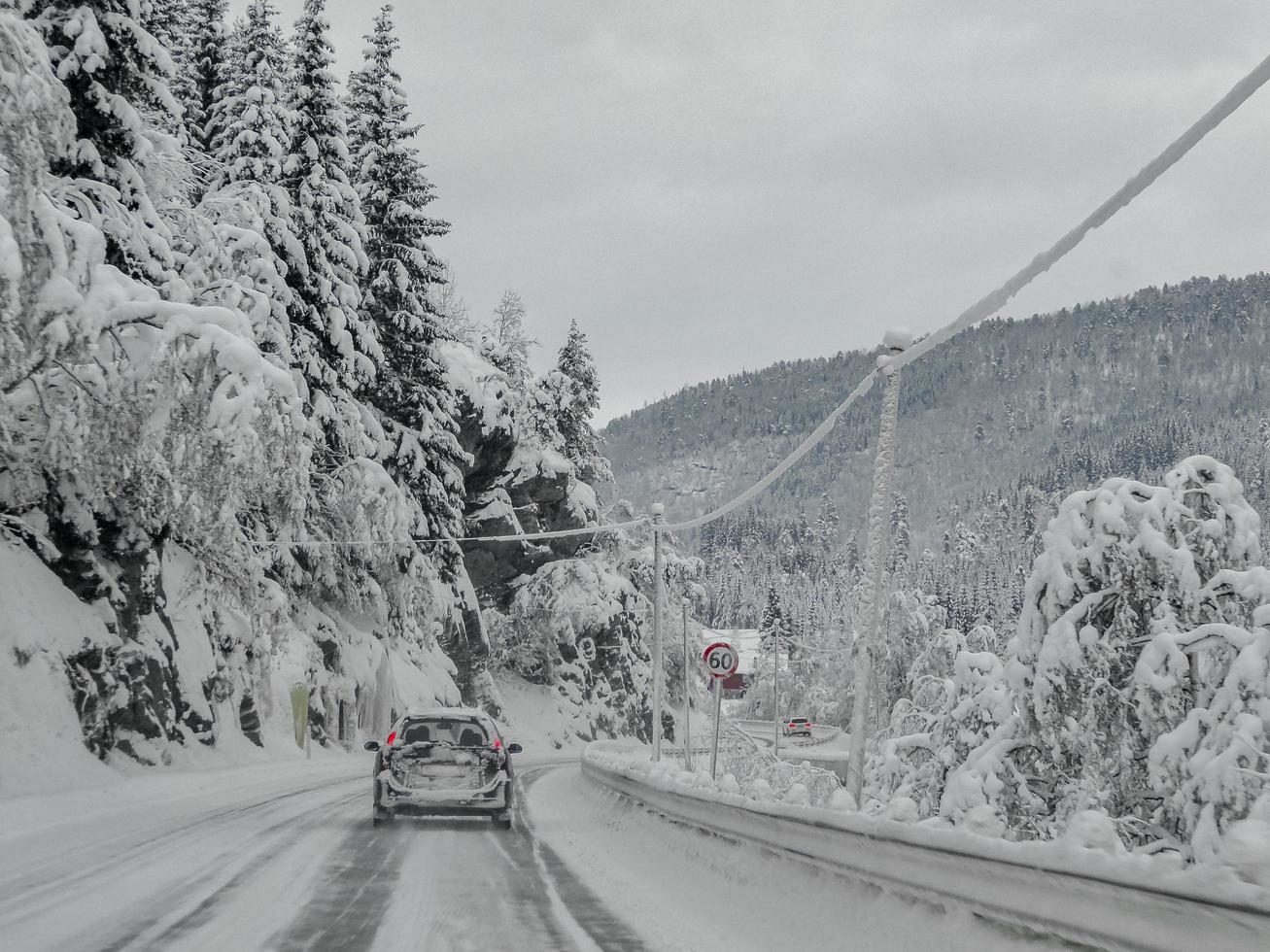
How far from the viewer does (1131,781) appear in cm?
1230

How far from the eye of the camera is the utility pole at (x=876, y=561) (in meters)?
14.4

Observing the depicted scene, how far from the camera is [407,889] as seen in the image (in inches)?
380

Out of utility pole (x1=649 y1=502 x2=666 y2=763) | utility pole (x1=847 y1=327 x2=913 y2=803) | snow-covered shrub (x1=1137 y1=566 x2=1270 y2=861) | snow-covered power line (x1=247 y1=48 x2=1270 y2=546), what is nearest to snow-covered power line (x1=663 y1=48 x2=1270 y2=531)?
snow-covered power line (x1=247 y1=48 x2=1270 y2=546)

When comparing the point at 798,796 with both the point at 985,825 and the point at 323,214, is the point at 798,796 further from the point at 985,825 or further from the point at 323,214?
the point at 323,214

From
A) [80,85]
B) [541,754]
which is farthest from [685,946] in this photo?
[541,754]

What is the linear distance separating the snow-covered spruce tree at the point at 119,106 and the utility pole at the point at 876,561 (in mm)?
12177

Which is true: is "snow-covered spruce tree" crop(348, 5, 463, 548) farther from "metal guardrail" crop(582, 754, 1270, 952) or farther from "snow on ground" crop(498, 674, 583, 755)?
"metal guardrail" crop(582, 754, 1270, 952)

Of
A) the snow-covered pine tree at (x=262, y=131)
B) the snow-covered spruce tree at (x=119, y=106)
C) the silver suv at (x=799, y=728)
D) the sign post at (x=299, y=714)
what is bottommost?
the silver suv at (x=799, y=728)

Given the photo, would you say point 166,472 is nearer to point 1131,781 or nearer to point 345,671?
point 1131,781

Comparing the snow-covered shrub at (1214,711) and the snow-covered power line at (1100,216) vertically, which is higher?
the snow-covered power line at (1100,216)

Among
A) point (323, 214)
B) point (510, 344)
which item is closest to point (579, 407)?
point (510, 344)

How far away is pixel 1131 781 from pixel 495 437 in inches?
1807

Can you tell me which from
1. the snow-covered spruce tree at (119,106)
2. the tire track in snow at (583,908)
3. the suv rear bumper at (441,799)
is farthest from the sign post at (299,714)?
the tire track in snow at (583,908)

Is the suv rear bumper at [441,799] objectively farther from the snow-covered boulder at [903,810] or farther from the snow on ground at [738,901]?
the snow-covered boulder at [903,810]
